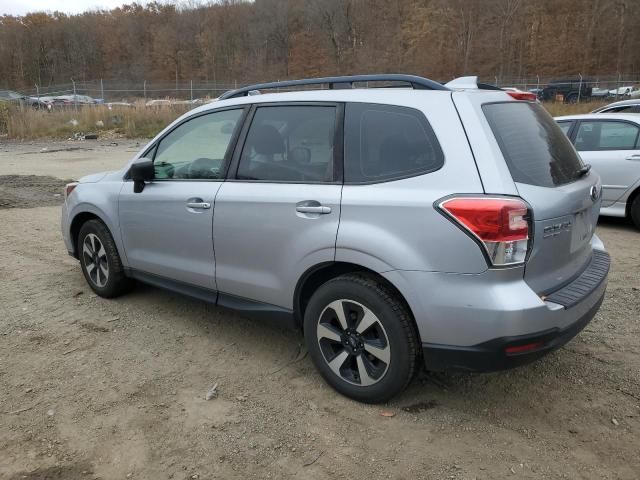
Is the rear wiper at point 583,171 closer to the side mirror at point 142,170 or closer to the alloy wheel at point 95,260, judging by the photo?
the side mirror at point 142,170

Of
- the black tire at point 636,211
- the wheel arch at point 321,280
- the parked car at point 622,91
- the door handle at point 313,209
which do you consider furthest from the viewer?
the parked car at point 622,91

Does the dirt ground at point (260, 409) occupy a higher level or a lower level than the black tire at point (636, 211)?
lower

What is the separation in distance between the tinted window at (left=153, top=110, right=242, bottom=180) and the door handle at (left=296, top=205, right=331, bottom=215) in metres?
0.83

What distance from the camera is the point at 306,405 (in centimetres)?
316

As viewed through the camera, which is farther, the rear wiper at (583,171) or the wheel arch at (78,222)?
the wheel arch at (78,222)

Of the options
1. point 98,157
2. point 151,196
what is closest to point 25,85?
point 98,157

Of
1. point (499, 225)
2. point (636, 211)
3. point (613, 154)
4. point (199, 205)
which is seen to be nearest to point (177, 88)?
point (613, 154)

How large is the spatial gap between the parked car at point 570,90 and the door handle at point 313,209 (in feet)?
116

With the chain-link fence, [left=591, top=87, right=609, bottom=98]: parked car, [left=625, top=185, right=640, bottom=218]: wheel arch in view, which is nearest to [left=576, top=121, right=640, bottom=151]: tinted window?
[left=625, top=185, right=640, bottom=218]: wheel arch

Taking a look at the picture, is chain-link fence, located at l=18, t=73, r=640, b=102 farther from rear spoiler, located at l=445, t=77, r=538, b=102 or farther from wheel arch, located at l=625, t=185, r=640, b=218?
rear spoiler, located at l=445, t=77, r=538, b=102

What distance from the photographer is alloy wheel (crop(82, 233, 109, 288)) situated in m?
4.75

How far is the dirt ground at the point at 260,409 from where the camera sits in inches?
105

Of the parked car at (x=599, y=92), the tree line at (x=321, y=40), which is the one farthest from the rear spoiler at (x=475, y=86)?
the tree line at (x=321, y=40)

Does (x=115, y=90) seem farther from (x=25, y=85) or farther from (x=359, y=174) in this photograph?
(x=25, y=85)
